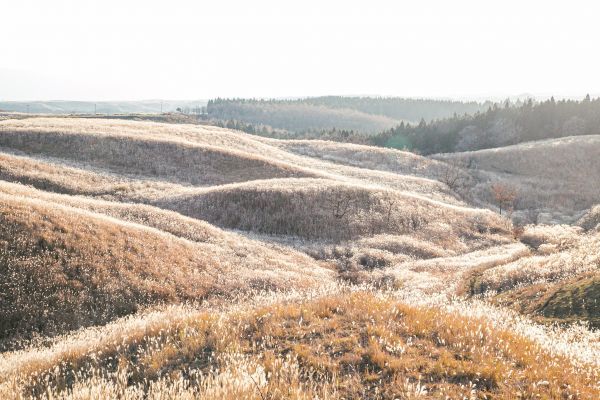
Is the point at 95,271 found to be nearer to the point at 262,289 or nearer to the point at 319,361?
the point at 262,289

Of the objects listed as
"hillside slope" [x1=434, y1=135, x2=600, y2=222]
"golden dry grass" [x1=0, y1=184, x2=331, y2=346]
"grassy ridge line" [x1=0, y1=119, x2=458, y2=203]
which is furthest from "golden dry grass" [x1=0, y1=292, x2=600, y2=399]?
"hillside slope" [x1=434, y1=135, x2=600, y2=222]

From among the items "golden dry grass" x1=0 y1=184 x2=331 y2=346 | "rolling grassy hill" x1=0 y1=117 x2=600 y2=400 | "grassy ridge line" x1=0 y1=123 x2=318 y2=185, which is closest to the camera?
"rolling grassy hill" x1=0 y1=117 x2=600 y2=400

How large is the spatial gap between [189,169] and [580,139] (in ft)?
302

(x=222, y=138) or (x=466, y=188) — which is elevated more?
(x=222, y=138)

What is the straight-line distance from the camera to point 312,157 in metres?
87.9

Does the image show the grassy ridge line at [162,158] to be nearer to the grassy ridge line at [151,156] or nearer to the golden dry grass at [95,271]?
the grassy ridge line at [151,156]

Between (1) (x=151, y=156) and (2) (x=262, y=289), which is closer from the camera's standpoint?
(2) (x=262, y=289)

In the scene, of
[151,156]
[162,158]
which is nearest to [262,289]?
[162,158]

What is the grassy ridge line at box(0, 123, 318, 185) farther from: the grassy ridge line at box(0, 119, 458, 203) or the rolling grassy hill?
the rolling grassy hill

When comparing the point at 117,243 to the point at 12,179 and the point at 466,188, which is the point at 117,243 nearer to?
the point at 12,179

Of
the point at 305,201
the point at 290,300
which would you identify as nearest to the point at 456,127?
the point at 305,201

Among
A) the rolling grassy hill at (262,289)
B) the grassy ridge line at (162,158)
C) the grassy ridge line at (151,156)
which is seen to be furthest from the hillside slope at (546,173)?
the grassy ridge line at (151,156)

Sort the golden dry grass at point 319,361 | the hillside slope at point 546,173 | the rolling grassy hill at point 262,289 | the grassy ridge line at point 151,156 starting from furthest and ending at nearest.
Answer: the hillside slope at point 546,173, the grassy ridge line at point 151,156, the rolling grassy hill at point 262,289, the golden dry grass at point 319,361

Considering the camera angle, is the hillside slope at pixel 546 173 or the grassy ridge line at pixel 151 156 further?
the hillside slope at pixel 546 173
